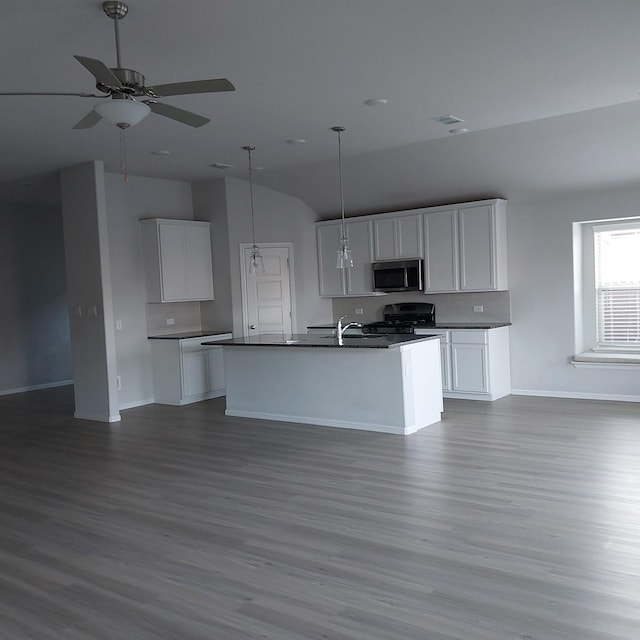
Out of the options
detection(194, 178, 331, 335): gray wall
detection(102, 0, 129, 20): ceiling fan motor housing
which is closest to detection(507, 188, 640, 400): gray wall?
detection(194, 178, 331, 335): gray wall

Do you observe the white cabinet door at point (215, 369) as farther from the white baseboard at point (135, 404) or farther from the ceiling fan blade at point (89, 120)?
the ceiling fan blade at point (89, 120)

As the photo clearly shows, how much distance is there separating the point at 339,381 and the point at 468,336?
Result: 1960 millimetres

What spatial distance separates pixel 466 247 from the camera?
760 cm

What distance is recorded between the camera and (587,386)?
7.16 meters

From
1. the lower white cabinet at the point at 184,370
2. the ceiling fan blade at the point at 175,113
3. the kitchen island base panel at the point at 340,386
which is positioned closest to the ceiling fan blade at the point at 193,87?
the ceiling fan blade at the point at 175,113

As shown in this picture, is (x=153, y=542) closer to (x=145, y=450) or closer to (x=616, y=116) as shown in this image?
(x=145, y=450)

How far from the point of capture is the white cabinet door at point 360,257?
8.51 meters

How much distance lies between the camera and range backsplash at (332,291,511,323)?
A: 772cm

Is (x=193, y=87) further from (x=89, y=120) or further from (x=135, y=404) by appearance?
(x=135, y=404)

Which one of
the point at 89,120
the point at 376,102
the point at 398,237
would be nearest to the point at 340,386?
the point at 376,102

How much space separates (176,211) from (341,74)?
178 inches

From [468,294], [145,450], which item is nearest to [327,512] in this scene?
[145,450]

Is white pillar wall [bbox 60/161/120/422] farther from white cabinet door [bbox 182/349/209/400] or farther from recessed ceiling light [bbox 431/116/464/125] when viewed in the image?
recessed ceiling light [bbox 431/116/464/125]

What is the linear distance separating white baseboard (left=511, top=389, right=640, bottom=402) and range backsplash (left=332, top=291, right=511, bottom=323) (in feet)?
2.90
